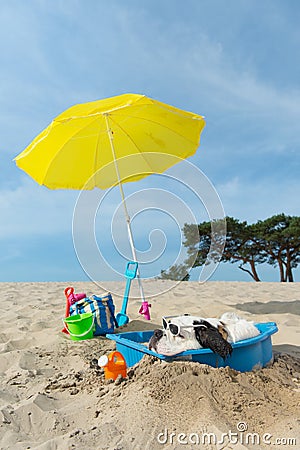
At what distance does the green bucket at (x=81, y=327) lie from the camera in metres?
3.55

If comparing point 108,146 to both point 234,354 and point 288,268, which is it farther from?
point 288,268

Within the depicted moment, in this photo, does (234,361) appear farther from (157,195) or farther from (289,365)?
(157,195)

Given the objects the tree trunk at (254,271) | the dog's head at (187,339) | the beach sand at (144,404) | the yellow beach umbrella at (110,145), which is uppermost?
the yellow beach umbrella at (110,145)

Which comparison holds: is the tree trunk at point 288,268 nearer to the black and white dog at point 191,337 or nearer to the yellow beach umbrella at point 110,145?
the yellow beach umbrella at point 110,145

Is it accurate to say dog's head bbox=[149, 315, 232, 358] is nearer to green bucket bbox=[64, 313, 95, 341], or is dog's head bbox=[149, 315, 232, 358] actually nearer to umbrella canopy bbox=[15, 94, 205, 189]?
green bucket bbox=[64, 313, 95, 341]

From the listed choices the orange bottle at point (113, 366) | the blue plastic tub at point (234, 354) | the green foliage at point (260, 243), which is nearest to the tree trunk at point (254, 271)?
the green foliage at point (260, 243)

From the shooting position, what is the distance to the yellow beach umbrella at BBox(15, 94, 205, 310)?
4238 millimetres

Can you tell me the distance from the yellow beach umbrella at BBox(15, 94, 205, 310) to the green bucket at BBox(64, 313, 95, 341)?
0.81 metres

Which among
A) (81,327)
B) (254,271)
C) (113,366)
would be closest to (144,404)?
(113,366)

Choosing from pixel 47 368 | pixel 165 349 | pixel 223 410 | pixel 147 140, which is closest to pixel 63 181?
pixel 147 140

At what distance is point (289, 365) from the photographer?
2689mm

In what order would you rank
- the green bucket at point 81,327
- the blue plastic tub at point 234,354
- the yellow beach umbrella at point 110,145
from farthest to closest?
the yellow beach umbrella at point 110,145
the green bucket at point 81,327
the blue plastic tub at point 234,354

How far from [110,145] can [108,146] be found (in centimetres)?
5

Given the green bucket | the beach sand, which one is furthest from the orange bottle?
the green bucket
